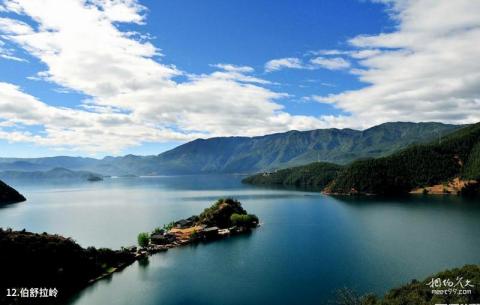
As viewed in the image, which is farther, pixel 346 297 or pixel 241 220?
pixel 241 220

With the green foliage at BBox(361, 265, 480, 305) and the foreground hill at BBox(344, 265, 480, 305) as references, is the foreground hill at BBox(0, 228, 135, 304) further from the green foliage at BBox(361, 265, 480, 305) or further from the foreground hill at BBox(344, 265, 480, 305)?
the foreground hill at BBox(344, 265, 480, 305)

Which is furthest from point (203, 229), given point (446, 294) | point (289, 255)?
point (446, 294)

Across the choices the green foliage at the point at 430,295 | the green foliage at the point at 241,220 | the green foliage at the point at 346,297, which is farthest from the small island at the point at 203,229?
the green foliage at the point at 430,295

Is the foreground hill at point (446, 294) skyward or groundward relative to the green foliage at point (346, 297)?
skyward

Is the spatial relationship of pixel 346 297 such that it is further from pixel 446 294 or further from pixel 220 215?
pixel 220 215

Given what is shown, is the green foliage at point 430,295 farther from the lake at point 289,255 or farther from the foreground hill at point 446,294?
the lake at point 289,255
